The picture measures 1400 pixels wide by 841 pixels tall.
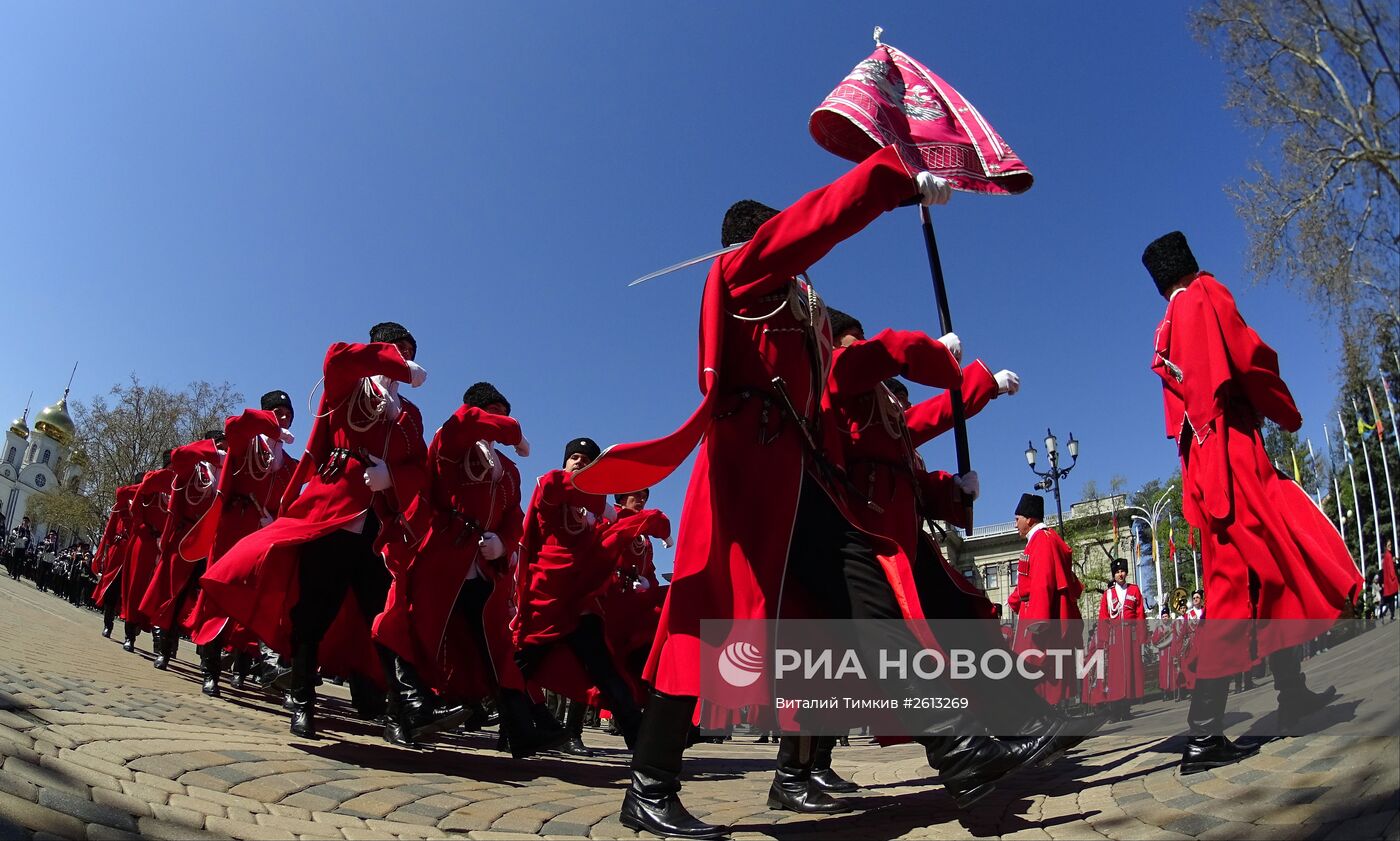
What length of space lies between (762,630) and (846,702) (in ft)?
2.05

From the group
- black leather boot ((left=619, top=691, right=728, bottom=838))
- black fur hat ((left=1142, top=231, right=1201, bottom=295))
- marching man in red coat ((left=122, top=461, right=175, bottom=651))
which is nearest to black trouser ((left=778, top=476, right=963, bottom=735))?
black leather boot ((left=619, top=691, right=728, bottom=838))

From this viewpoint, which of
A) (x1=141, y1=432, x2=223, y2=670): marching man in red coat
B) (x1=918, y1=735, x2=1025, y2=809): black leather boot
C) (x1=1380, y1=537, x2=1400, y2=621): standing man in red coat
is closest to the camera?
(x1=918, y1=735, x2=1025, y2=809): black leather boot

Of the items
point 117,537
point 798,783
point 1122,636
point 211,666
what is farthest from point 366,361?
point 1122,636

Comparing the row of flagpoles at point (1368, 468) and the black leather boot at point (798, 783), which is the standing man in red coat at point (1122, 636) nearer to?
the row of flagpoles at point (1368, 468)

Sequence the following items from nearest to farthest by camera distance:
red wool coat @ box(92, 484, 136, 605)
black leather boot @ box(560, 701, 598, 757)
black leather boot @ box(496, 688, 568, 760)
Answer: black leather boot @ box(496, 688, 568, 760), black leather boot @ box(560, 701, 598, 757), red wool coat @ box(92, 484, 136, 605)

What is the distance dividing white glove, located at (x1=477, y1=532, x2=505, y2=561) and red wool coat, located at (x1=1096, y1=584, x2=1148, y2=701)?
7.05m

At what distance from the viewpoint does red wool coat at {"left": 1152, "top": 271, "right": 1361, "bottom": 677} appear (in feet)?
11.2

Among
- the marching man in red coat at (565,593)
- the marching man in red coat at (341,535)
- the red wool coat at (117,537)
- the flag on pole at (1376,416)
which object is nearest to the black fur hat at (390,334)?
the marching man in red coat at (341,535)

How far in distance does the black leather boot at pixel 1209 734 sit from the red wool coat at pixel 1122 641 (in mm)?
6766

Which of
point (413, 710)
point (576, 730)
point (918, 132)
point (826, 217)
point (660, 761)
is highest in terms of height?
point (918, 132)

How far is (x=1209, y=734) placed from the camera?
3.36m

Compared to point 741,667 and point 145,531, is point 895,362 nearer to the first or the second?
→ point 741,667

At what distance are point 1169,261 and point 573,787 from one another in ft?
12.2

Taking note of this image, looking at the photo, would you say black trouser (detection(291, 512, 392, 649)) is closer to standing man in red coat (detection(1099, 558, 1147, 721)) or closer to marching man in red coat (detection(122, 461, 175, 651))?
marching man in red coat (detection(122, 461, 175, 651))
